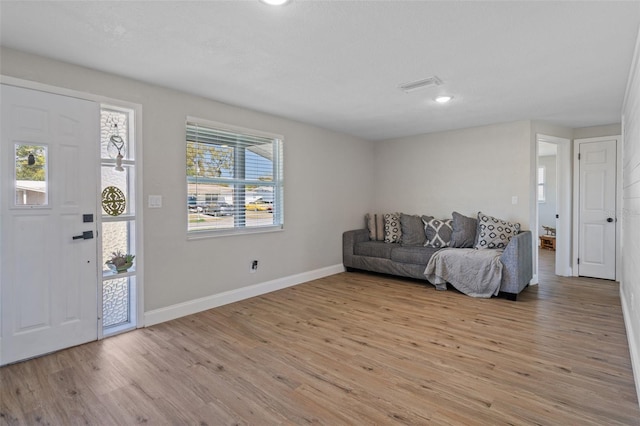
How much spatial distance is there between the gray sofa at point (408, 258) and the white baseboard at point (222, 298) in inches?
24.0

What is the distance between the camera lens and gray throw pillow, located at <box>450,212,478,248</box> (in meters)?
4.73

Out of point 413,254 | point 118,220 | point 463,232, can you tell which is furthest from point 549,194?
point 118,220

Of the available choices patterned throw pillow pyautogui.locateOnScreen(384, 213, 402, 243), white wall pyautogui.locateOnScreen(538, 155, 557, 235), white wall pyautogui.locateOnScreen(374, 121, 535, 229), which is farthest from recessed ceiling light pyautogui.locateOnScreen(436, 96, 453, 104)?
white wall pyautogui.locateOnScreen(538, 155, 557, 235)

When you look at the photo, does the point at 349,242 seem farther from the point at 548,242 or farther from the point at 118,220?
the point at 548,242

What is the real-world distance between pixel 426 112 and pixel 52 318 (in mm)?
4271

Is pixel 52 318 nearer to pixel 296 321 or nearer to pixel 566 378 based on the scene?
pixel 296 321

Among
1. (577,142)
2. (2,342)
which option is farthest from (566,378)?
(577,142)

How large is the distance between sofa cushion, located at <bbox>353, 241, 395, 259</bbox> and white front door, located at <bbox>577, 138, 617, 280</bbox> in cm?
285

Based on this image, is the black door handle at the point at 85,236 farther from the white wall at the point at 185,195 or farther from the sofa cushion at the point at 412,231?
the sofa cushion at the point at 412,231

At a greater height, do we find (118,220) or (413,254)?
(118,220)

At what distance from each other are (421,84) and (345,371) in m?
2.56

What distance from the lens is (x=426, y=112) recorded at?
4.18 metres

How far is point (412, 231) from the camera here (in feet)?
17.0

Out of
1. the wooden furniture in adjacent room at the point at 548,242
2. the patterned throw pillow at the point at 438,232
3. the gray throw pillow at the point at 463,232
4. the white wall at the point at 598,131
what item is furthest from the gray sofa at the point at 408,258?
the wooden furniture in adjacent room at the point at 548,242
